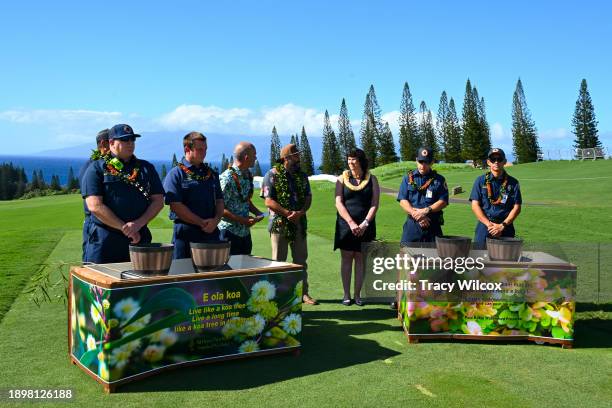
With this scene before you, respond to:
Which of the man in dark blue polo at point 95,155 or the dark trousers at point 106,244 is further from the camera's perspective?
the man in dark blue polo at point 95,155

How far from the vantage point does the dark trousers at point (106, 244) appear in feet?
16.9

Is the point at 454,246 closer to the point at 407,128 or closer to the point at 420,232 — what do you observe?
the point at 420,232

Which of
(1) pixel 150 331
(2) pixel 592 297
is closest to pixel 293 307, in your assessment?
(1) pixel 150 331

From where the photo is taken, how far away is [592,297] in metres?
7.54

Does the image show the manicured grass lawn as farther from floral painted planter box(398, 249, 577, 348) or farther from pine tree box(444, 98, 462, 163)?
pine tree box(444, 98, 462, 163)

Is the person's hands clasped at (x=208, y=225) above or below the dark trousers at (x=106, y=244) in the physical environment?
above

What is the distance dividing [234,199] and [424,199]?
214 centimetres

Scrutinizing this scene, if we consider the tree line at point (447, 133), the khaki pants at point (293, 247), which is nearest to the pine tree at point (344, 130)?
the tree line at point (447, 133)

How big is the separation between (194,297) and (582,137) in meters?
81.3

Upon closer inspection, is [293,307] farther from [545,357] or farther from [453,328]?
[545,357]

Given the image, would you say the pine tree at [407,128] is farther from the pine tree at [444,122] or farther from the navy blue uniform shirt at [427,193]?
the navy blue uniform shirt at [427,193]

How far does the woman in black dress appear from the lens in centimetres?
707

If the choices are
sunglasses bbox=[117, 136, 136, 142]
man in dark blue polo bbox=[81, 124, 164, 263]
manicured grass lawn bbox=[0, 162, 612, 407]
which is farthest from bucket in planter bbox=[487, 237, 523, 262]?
sunglasses bbox=[117, 136, 136, 142]

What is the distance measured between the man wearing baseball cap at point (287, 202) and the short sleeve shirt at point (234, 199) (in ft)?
2.08
